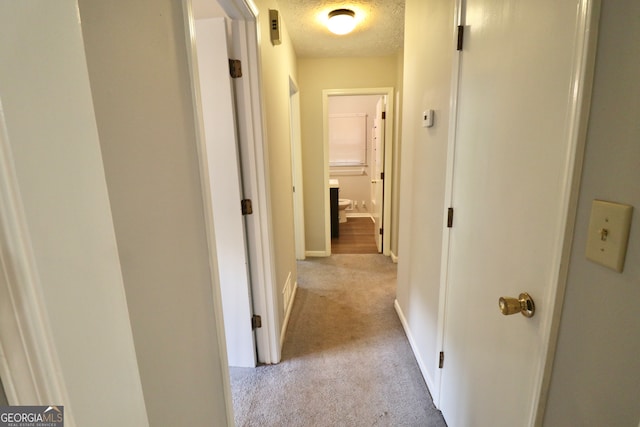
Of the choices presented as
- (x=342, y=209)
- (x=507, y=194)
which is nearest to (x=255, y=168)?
(x=507, y=194)

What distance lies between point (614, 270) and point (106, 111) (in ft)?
3.26

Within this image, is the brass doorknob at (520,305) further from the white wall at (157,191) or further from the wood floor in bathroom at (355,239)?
the wood floor in bathroom at (355,239)

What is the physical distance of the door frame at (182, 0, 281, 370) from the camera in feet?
4.84

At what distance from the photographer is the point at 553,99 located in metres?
0.68

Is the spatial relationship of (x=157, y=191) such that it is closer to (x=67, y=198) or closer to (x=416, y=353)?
(x=67, y=198)

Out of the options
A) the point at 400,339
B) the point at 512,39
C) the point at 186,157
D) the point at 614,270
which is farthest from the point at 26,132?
the point at 400,339

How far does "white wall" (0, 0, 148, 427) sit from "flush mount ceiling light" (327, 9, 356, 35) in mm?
2306

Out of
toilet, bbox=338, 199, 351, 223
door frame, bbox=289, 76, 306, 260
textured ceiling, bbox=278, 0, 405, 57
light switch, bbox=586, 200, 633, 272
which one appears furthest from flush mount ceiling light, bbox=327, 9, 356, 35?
toilet, bbox=338, 199, 351, 223

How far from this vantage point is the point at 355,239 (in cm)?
451

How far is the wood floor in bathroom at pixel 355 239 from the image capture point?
4021mm

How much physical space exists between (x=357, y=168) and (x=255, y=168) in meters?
4.56

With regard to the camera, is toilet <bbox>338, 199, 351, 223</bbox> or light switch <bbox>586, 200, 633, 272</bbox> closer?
light switch <bbox>586, 200, 633, 272</bbox>

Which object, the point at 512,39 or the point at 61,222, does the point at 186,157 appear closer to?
the point at 61,222

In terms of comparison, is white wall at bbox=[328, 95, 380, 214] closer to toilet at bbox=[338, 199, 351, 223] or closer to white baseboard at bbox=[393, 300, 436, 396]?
toilet at bbox=[338, 199, 351, 223]
